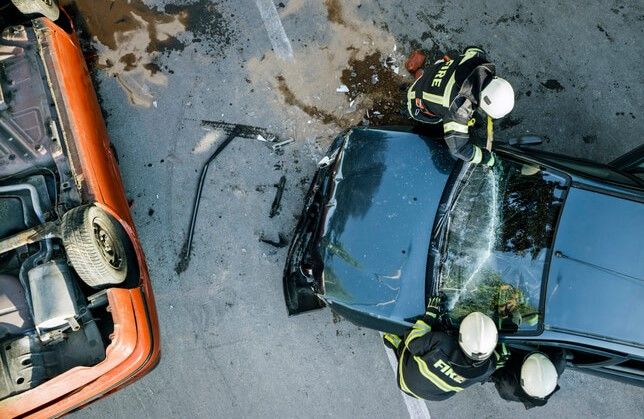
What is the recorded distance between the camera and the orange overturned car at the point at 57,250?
3801 mm

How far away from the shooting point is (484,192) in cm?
408

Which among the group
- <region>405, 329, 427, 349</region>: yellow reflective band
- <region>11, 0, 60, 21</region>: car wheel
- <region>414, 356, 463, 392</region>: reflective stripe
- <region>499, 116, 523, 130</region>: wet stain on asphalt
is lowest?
<region>414, 356, 463, 392</region>: reflective stripe

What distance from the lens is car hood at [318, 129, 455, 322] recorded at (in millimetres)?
3902

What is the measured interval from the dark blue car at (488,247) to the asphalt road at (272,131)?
1013 mm

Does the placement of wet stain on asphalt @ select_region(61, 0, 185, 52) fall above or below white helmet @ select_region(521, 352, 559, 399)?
above

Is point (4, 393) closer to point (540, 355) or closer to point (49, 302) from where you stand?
point (49, 302)

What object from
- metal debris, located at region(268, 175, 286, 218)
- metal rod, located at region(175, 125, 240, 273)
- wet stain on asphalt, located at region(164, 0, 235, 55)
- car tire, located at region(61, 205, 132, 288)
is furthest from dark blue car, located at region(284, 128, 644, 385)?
wet stain on asphalt, located at region(164, 0, 235, 55)

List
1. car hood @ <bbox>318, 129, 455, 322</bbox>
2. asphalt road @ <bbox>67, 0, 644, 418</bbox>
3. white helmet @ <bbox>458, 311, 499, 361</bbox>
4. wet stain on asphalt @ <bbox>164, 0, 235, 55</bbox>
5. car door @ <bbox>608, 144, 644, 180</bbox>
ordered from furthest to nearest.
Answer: wet stain on asphalt @ <bbox>164, 0, 235, 55</bbox>
asphalt road @ <bbox>67, 0, 644, 418</bbox>
car door @ <bbox>608, 144, 644, 180</bbox>
car hood @ <bbox>318, 129, 455, 322</bbox>
white helmet @ <bbox>458, 311, 499, 361</bbox>

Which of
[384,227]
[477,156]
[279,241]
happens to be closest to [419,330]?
[384,227]

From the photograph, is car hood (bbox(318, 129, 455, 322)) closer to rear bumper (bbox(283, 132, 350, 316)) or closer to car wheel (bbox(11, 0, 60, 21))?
rear bumper (bbox(283, 132, 350, 316))

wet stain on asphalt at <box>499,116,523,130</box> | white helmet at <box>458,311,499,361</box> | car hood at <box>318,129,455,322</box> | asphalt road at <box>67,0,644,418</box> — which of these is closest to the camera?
white helmet at <box>458,311,499,361</box>

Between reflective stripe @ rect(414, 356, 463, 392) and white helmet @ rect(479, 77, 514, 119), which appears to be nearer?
reflective stripe @ rect(414, 356, 463, 392)

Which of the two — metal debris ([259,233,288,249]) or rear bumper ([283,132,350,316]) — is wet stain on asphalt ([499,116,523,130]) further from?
metal debris ([259,233,288,249])

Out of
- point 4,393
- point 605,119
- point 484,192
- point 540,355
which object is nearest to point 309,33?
point 484,192
